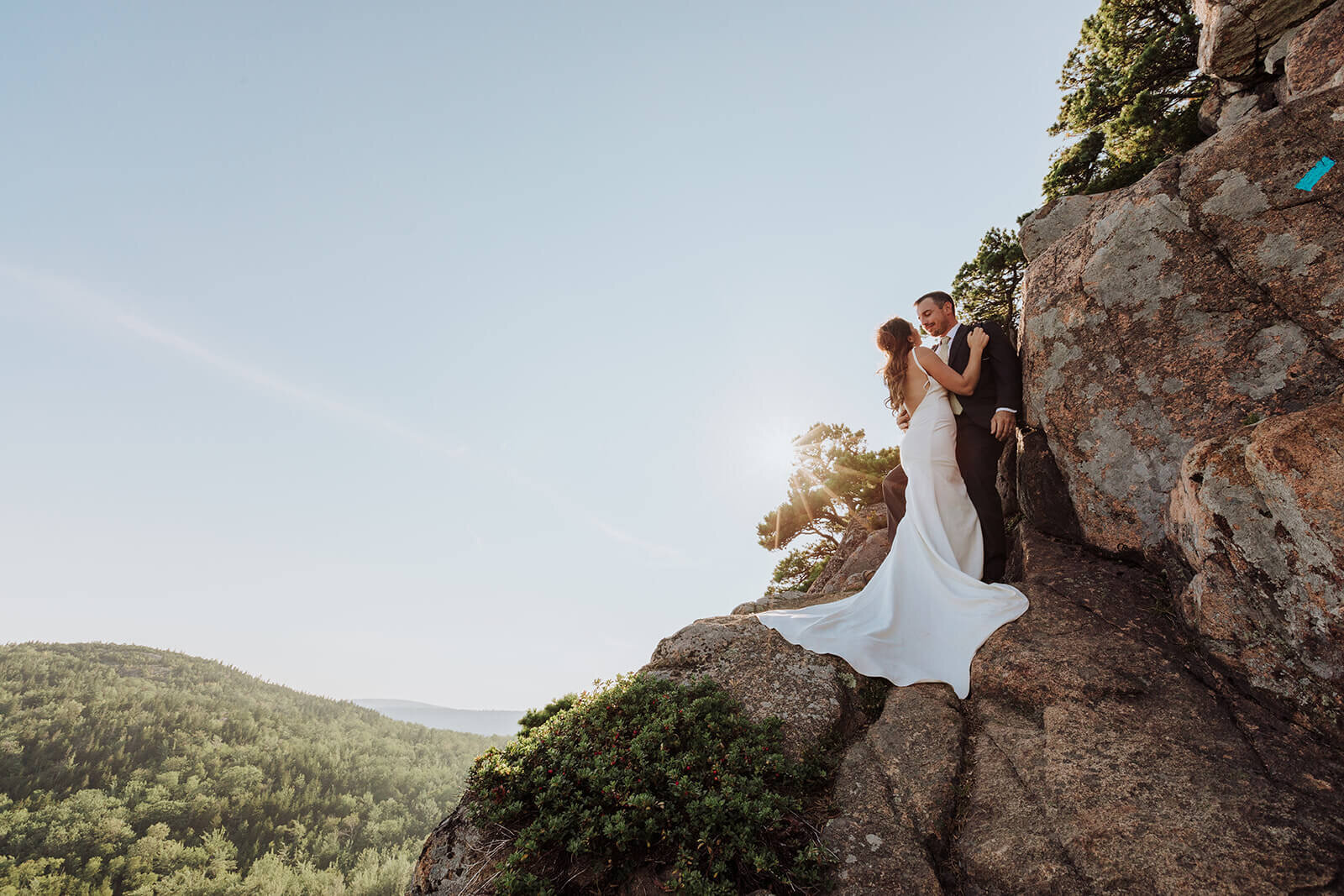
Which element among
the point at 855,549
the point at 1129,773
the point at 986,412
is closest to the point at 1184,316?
the point at 986,412

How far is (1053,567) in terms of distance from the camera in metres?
5.70

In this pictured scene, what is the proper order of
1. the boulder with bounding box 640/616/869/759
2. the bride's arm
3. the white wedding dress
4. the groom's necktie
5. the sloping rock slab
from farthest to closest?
the groom's necktie < the bride's arm < the white wedding dress < the boulder with bounding box 640/616/869/759 < the sloping rock slab

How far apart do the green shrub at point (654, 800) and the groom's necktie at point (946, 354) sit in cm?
437

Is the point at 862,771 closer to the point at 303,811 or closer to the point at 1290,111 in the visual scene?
the point at 1290,111

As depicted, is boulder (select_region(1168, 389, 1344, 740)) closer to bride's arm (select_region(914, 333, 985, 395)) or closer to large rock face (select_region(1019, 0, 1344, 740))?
large rock face (select_region(1019, 0, 1344, 740))

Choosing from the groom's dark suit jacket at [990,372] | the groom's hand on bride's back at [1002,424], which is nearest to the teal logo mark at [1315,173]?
the groom's dark suit jacket at [990,372]

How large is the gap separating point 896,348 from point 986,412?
1.30 m

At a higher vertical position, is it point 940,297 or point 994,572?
point 940,297

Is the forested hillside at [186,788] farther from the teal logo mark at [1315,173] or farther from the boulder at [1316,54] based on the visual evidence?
the boulder at [1316,54]

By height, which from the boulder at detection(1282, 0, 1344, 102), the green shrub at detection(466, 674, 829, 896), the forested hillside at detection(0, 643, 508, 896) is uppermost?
the boulder at detection(1282, 0, 1344, 102)

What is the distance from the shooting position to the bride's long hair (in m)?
6.95

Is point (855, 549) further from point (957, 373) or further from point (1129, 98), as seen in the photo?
point (1129, 98)

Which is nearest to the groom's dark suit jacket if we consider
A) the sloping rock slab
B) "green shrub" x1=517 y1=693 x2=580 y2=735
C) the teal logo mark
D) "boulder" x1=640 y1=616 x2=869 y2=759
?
the sloping rock slab

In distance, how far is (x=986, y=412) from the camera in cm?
659
